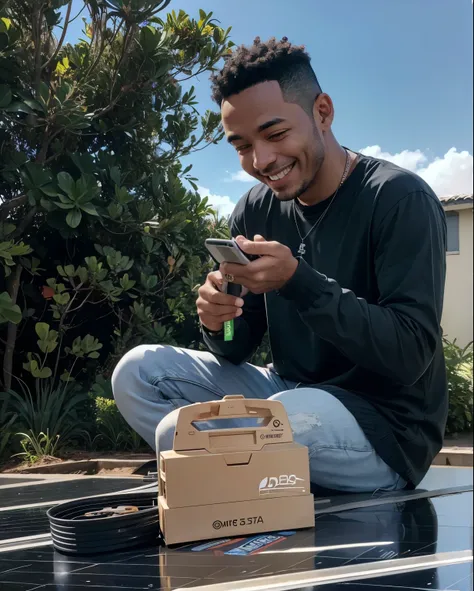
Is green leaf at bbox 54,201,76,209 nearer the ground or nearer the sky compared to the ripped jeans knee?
nearer the sky

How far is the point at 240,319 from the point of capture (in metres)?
1.53

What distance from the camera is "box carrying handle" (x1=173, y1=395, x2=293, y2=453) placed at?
3.28ft

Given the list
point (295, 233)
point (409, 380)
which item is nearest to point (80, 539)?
point (409, 380)

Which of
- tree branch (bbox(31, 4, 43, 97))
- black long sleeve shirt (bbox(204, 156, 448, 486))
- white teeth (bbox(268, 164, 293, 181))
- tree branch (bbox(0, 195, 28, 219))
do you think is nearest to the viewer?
black long sleeve shirt (bbox(204, 156, 448, 486))

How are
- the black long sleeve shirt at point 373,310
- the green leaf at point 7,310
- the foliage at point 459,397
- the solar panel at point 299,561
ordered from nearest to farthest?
the solar panel at point 299,561, the black long sleeve shirt at point 373,310, the green leaf at point 7,310, the foliage at point 459,397

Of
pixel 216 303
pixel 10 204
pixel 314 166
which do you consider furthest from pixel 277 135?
pixel 10 204

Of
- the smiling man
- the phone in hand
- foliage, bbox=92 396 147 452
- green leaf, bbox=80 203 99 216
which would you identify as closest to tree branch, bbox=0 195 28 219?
green leaf, bbox=80 203 99 216

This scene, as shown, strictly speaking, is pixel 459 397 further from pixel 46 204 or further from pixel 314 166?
pixel 314 166

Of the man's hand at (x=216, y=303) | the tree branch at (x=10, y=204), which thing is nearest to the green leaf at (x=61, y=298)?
the tree branch at (x=10, y=204)

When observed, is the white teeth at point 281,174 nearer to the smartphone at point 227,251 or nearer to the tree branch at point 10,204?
the smartphone at point 227,251

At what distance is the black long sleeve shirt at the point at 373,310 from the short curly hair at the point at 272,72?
0.67 ft

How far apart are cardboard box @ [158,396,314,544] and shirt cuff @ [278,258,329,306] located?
0.18 metres

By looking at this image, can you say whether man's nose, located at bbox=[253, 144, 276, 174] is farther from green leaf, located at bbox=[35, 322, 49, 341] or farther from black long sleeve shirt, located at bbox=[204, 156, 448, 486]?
green leaf, located at bbox=[35, 322, 49, 341]

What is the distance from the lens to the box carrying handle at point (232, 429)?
1.00 metres
